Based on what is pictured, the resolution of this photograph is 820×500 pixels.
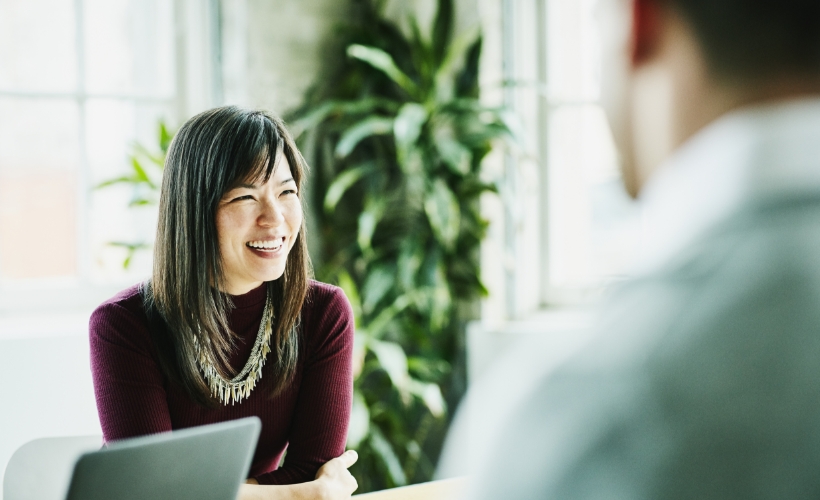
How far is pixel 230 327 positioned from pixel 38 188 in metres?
1.62

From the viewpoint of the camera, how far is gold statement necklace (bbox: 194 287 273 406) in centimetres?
162

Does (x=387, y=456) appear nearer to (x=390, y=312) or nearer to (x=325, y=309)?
(x=390, y=312)

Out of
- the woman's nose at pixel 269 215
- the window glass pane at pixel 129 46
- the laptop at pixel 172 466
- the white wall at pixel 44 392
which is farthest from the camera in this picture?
the window glass pane at pixel 129 46

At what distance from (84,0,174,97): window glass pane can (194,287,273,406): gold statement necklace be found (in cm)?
175

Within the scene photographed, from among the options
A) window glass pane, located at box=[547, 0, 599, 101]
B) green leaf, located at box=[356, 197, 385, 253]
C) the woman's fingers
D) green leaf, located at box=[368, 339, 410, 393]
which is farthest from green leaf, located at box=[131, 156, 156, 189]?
window glass pane, located at box=[547, 0, 599, 101]

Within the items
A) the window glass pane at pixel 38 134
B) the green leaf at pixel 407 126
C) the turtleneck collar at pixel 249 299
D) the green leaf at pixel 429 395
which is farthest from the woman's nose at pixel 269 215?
the window glass pane at pixel 38 134

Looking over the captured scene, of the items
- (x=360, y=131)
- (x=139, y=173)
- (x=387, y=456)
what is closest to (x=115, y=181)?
A: (x=139, y=173)

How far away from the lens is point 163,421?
1.54 meters

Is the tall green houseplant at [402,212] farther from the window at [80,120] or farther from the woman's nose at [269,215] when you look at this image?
the woman's nose at [269,215]

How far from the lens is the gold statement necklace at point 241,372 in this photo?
1.62m

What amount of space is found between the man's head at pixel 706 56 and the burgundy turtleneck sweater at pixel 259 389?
1.37 metres

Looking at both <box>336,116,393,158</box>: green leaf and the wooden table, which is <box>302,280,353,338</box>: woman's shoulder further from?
<box>336,116,393,158</box>: green leaf

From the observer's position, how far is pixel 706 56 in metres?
0.30

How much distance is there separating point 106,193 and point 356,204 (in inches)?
38.8
